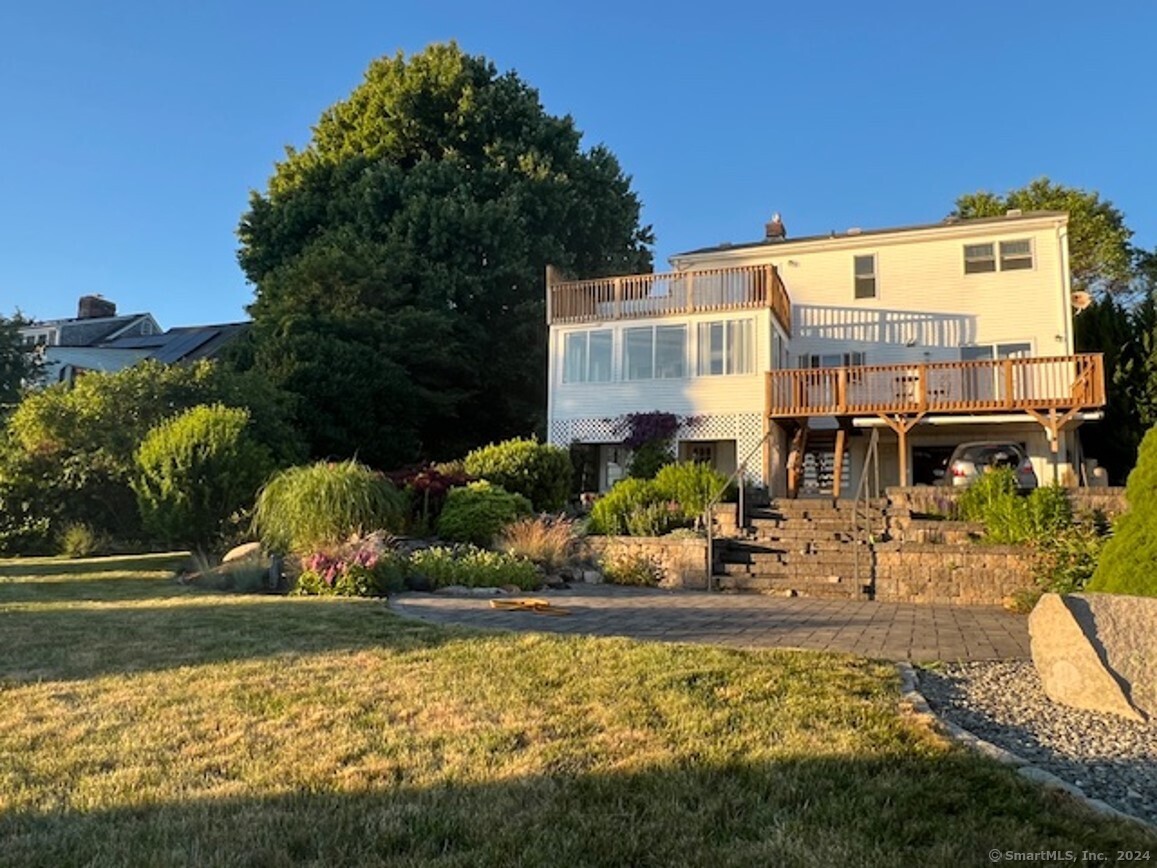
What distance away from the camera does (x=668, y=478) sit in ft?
45.1

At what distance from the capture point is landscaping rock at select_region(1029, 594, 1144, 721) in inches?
168

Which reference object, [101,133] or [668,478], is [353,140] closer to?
[101,133]

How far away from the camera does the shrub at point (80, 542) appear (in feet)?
48.5

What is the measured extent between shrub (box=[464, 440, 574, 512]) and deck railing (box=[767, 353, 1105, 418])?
517cm

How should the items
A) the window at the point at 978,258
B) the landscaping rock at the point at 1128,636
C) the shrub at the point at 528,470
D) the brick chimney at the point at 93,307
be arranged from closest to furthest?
the landscaping rock at the point at 1128,636, the shrub at the point at 528,470, the window at the point at 978,258, the brick chimney at the point at 93,307

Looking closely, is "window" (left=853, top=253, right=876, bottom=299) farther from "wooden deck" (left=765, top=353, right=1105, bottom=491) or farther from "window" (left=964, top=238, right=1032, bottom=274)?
"wooden deck" (left=765, top=353, right=1105, bottom=491)

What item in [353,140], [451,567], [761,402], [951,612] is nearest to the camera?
[951,612]

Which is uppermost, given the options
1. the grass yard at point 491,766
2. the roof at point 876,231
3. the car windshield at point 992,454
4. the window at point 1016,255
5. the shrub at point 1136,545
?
the roof at point 876,231

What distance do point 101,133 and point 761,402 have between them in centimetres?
1390

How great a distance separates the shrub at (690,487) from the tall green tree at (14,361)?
2097 cm

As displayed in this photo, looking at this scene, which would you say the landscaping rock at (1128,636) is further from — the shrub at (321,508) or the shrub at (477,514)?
the shrub at (477,514)

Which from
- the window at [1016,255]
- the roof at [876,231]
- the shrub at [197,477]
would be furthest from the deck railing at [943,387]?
the shrub at [197,477]

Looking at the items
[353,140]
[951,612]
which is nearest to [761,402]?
[951,612]

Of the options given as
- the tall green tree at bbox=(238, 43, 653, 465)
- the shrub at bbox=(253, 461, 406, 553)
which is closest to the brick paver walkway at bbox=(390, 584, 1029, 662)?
the shrub at bbox=(253, 461, 406, 553)
